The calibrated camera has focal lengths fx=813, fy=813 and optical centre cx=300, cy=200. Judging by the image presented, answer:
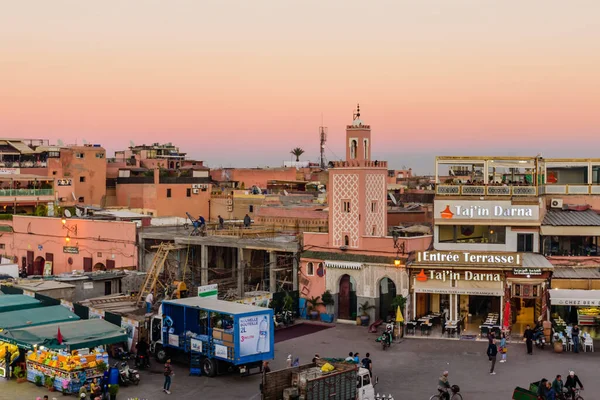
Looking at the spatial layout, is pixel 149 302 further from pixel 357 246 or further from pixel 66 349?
pixel 357 246

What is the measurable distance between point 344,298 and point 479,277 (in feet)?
22.3

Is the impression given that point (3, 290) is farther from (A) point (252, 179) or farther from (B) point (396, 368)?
(A) point (252, 179)

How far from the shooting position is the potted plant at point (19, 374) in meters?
26.2

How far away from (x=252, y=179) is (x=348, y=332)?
2043 inches

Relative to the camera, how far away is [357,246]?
3753 centimetres

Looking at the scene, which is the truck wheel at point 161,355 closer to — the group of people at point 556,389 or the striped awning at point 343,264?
the striped awning at point 343,264

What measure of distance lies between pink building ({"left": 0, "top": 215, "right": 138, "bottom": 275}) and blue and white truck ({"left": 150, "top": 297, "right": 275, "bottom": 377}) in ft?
61.0

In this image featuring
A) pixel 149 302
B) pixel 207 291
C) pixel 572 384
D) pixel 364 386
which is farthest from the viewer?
pixel 149 302

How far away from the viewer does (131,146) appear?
10756cm

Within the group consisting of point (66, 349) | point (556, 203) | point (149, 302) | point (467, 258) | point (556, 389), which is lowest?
point (556, 389)

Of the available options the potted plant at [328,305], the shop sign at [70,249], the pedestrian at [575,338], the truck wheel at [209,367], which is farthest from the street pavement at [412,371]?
the shop sign at [70,249]

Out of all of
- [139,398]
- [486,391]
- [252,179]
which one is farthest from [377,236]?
[252,179]

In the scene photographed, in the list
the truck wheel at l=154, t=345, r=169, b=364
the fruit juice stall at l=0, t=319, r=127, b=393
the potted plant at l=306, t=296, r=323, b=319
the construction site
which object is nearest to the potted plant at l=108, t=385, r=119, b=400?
the fruit juice stall at l=0, t=319, r=127, b=393

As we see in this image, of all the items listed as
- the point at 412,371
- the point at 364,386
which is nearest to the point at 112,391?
the point at 364,386
